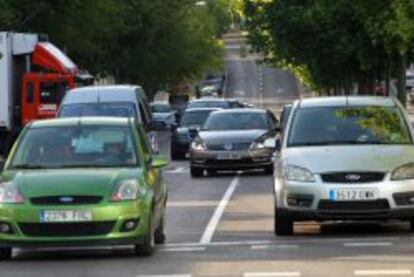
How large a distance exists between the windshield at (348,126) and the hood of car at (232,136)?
12.8 m

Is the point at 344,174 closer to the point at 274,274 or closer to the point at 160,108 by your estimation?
the point at 274,274

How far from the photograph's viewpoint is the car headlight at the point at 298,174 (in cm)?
1595

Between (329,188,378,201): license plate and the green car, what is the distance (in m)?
2.13

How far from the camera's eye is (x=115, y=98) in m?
29.8

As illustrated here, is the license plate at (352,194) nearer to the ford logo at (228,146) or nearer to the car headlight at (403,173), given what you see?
the car headlight at (403,173)

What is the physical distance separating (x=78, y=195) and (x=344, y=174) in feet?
11.4

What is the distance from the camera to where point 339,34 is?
4997 centimetres

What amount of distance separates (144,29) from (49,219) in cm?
6552

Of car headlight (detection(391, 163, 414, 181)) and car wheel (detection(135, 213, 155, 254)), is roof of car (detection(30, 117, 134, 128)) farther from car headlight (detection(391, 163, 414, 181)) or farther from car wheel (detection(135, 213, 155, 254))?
car headlight (detection(391, 163, 414, 181))

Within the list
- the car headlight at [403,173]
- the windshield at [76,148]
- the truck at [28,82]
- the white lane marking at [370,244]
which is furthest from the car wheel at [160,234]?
the truck at [28,82]

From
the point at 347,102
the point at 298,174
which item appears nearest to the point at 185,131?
the point at 347,102

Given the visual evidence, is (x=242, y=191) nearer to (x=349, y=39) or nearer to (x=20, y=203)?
(x=20, y=203)

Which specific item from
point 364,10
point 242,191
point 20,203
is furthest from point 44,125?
point 364,10

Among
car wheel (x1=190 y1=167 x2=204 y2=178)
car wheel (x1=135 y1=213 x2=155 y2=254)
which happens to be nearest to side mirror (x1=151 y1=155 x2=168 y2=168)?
car wheel (x1=135 y1=213 x2=155 y2=254)
